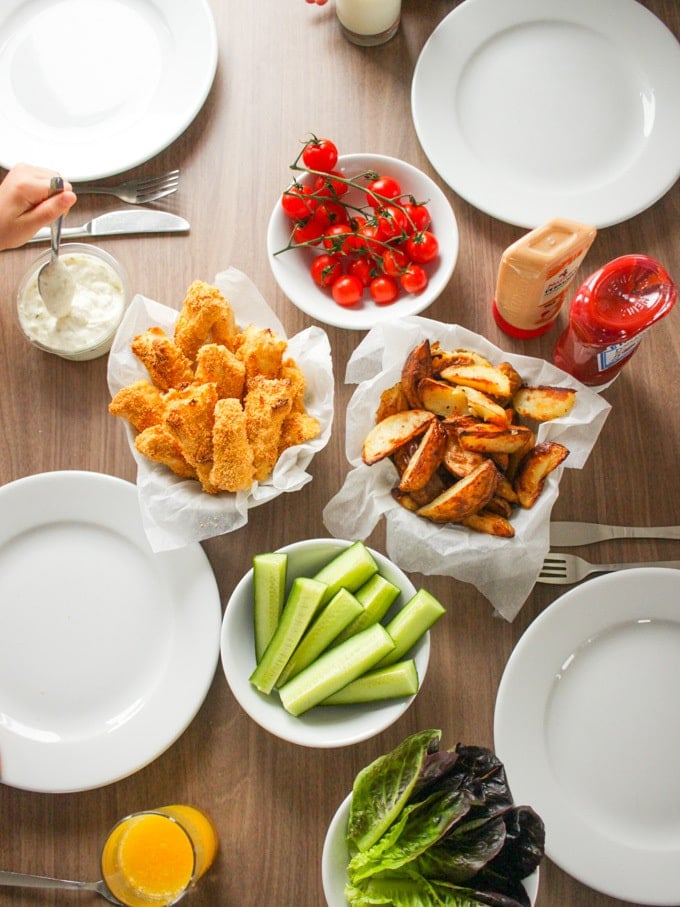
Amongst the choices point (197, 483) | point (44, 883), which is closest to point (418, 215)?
point (197, 483)

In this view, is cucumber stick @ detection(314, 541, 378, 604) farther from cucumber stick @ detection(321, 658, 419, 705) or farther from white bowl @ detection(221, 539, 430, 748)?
cucumber stick @ detection(321, 658, 419, 705)

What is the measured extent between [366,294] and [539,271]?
379 millimetres

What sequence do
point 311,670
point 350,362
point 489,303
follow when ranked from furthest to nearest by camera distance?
point 489,303, point 350,362, point 311,670

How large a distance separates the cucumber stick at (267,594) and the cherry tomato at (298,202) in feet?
2.20

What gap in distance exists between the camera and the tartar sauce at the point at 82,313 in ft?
5.29

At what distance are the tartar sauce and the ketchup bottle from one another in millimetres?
890

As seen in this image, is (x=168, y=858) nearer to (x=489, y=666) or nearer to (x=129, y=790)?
(x=129, y=790)

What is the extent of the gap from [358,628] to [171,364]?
1.90 ft

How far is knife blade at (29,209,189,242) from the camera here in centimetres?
170

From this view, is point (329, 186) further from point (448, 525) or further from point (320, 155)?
point (448, 525)

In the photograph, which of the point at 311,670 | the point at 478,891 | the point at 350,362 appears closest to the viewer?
the point at 478,891

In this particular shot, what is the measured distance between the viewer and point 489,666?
5.08 ft

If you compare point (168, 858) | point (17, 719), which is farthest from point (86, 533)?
point (168, 858)

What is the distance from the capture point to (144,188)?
5.65 ft
